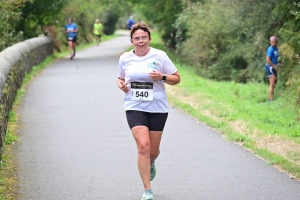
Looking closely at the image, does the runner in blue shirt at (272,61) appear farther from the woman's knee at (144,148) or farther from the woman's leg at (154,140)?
the woman's knee at (144,148)

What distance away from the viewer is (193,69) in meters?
28.4

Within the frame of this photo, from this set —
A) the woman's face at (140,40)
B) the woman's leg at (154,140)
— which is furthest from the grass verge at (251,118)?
the woman's face at (140,40)

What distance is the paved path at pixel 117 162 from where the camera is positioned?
783 cm

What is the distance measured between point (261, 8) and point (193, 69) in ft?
25.8

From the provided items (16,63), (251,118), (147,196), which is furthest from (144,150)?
(16,63)

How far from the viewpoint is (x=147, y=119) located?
288 inches

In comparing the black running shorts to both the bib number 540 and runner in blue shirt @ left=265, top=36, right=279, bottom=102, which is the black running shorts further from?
runner in blue shirt @ left=265, top=36, right=279, bottom=102

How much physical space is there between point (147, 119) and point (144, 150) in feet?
1.22

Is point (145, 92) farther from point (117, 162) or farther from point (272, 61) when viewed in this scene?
point (272, 61)

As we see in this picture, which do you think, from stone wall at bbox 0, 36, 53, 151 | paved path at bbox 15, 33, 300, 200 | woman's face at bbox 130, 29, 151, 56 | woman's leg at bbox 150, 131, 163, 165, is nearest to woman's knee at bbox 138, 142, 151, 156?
woman's leg at bbox 150, 131, 163, 165

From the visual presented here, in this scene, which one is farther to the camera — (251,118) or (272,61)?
(272,61)

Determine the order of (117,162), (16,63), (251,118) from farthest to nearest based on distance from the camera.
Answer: (16,63), (251,118), (117,162)

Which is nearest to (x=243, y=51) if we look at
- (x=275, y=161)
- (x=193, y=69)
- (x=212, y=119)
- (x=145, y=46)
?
(x=193, y=69)

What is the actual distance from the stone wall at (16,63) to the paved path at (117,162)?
56 cm
